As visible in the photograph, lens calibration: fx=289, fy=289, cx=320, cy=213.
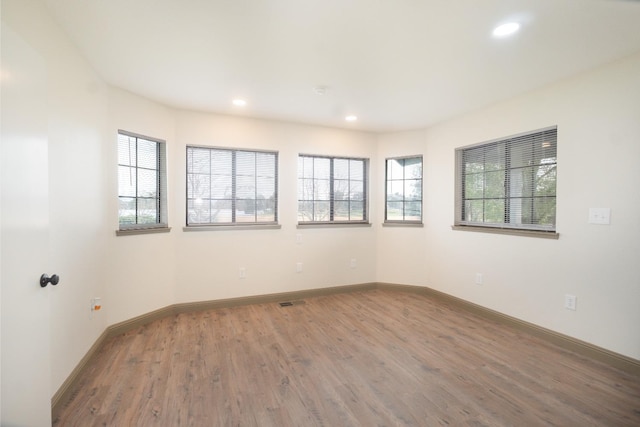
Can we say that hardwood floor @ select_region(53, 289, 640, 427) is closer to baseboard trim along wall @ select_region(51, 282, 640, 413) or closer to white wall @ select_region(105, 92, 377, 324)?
baseboard trim along wall @ select_region(51, 282, 640, 413)

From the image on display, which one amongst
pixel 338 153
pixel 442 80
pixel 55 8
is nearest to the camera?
pixel 55 8

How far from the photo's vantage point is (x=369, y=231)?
4641 mm

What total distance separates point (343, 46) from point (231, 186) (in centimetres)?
239

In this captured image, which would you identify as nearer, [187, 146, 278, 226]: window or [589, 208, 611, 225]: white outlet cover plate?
[589, 208, 611, 225]: white outlet cover plate

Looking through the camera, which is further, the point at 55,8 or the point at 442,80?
the point at 442,80

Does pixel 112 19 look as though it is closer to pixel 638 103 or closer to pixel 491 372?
pixel 491 372

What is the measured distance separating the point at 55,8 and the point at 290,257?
3.27 m

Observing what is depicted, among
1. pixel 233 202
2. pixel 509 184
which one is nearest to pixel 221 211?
pixel 233 202

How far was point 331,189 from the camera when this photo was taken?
4.52m

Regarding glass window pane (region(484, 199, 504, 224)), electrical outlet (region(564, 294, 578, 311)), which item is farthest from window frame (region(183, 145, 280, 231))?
electrical outlet (region(564, 294, 578, 311))

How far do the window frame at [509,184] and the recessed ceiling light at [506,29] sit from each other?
4.47ft

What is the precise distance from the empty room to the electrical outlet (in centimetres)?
3

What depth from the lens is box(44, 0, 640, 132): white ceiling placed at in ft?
5.85

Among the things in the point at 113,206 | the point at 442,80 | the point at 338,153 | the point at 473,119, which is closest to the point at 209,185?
the point at 113,206
